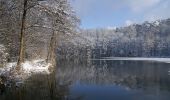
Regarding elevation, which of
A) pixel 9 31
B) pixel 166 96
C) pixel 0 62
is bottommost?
pixel 166 96

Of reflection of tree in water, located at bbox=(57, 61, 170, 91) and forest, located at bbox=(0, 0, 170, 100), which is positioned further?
reflection of tree in water, located at bbox=(57, 61, 170, 91)

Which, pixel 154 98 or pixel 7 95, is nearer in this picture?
pixel 7 95

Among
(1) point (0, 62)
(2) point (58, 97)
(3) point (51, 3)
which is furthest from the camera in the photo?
(3) point (51, 3)

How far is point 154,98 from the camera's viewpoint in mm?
18281

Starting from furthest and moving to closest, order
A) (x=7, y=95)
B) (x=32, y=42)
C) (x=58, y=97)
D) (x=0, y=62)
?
(x=32, y=42), (x=0, y=62), (x=58, y=97), (x=7, y=95)

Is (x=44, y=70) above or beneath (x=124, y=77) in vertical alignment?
above

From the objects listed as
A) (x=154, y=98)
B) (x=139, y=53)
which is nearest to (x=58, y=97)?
(x=154, y=98)

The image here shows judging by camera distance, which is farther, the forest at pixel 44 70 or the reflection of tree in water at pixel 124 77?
the reflection of tree in water at pixel 124 77

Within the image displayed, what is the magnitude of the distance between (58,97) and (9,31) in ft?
59.5

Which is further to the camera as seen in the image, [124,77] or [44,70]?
[124,77]

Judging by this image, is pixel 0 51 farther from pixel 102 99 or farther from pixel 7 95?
pixel 102 99

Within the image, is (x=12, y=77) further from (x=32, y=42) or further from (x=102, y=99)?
(x=32, y=42)

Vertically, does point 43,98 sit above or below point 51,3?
below

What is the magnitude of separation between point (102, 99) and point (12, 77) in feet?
23.8
